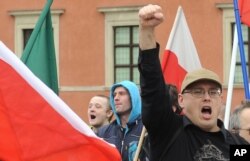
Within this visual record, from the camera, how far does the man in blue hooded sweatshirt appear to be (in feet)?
18.6

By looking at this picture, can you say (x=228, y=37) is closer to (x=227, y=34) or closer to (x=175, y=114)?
(x=227, y=34)

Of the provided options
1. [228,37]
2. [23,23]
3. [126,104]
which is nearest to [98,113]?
[126,104]

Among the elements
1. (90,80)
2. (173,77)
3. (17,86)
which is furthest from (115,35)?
(17,86)

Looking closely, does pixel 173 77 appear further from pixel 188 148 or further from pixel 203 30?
pixel 203 30

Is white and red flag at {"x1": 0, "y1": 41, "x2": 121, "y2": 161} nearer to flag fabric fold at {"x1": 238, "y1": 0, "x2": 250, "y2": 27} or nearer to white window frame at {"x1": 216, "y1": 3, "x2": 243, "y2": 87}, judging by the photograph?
flag fabric fold at {"x1": 238, "y1": 0, "x2": 250, "y2": 27}

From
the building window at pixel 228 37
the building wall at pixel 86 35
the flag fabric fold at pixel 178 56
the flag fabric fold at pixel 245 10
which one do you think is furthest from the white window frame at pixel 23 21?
the flag fabric fold at pixel 245 10

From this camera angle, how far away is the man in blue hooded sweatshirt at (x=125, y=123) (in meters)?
5.67

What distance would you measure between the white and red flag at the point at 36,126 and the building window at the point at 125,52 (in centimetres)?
2022

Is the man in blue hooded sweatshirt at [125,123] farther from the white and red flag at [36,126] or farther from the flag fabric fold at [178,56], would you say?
the white and red flag at [36,126]

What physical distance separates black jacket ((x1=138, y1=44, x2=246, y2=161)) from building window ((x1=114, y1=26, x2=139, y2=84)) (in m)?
20.3

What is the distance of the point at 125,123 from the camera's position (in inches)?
229

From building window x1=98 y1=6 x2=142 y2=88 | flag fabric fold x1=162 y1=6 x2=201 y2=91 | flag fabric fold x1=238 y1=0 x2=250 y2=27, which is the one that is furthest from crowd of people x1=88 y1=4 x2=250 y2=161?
building window x1=98 y1=6 x2=142 y2=88

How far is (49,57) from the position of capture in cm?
582

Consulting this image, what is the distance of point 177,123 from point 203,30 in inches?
770
